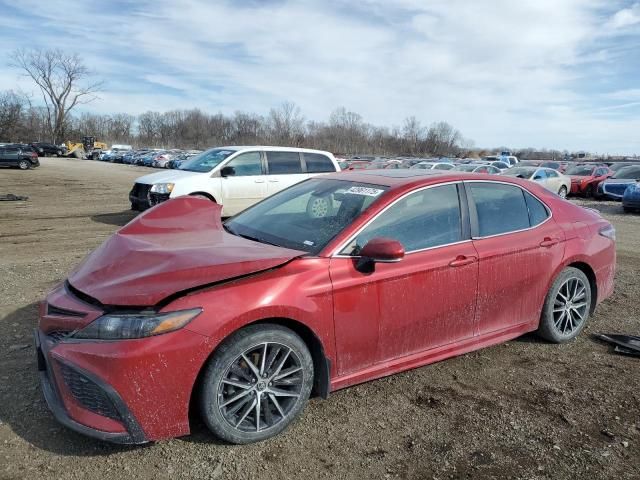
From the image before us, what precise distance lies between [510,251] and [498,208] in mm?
400

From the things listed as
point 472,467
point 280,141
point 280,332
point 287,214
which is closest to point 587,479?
point 472,467

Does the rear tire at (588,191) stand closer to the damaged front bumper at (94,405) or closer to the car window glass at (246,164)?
the car window glass at (246,164)

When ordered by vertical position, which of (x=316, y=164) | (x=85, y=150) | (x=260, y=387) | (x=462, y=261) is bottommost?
(x=260, y=387)

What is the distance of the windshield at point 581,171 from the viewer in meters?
22.7

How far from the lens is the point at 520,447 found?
303 centimetres

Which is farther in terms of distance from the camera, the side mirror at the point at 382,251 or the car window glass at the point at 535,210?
the car window glass at the point at 535,210

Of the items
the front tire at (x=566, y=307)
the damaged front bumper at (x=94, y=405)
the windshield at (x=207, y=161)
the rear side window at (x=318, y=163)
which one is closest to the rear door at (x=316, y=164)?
the rear side window at (x=318, y=163)

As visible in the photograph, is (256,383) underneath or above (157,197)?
underneath

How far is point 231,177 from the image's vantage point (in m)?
10.7

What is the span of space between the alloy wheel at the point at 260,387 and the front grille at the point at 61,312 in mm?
869

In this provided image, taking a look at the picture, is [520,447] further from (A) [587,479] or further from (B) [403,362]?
(B) [403,362]

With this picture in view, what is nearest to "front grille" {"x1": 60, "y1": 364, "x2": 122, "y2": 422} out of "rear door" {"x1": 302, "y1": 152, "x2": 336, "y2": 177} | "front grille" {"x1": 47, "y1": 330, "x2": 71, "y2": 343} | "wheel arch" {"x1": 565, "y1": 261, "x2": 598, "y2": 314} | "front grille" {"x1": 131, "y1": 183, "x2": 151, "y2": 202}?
"front grille" {"x1": 47, "y1": 330, "x2": 71, "y2": 343}

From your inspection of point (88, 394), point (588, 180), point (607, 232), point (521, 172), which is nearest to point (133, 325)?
point (88, 394)

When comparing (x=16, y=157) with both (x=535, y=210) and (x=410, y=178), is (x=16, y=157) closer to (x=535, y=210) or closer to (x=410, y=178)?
(x=410, y=178)
